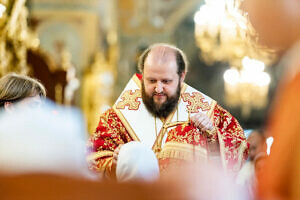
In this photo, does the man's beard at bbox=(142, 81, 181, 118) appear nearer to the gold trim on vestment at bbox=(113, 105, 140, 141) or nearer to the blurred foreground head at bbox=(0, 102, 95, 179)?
the gold trim on vestment at bbox=(113, 105, 140, 141)

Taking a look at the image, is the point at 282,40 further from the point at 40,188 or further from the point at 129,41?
the point at 129,41

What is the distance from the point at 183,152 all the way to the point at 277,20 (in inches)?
30.2

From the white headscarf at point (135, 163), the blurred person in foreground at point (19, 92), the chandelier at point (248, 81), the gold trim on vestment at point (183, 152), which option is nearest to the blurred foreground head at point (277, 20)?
the white headscarf at point (135, 163)

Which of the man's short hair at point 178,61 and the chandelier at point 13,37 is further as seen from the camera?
the chandelier at point 13,37

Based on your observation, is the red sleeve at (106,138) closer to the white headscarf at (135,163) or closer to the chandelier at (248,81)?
the white headscarf at (135,163)

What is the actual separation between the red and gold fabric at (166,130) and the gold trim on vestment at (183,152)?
0.02m

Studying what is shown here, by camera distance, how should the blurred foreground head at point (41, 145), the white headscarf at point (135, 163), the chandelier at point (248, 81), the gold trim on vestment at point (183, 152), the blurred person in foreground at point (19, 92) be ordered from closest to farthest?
1. the blurred foreground head at point (41, 145)
2. the white headscarf at point (135, 163)
3. the gold trim on vestment at point (183, 152)
4. the blurred person in foreground at point (19, 92)
5. the chandelier at point (248, 81)

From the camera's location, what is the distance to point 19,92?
2268mm

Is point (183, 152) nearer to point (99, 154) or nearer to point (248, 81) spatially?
point (99, 154)

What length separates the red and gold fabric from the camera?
225cm

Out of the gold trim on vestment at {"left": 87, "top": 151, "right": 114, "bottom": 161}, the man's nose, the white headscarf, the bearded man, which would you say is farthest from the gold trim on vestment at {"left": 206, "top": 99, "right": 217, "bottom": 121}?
the white headscarf

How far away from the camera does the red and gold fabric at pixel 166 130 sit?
2246 mm

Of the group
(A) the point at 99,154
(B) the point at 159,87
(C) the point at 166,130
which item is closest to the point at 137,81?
(B) the point at 159,87

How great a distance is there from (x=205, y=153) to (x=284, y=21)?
0.85 metres
